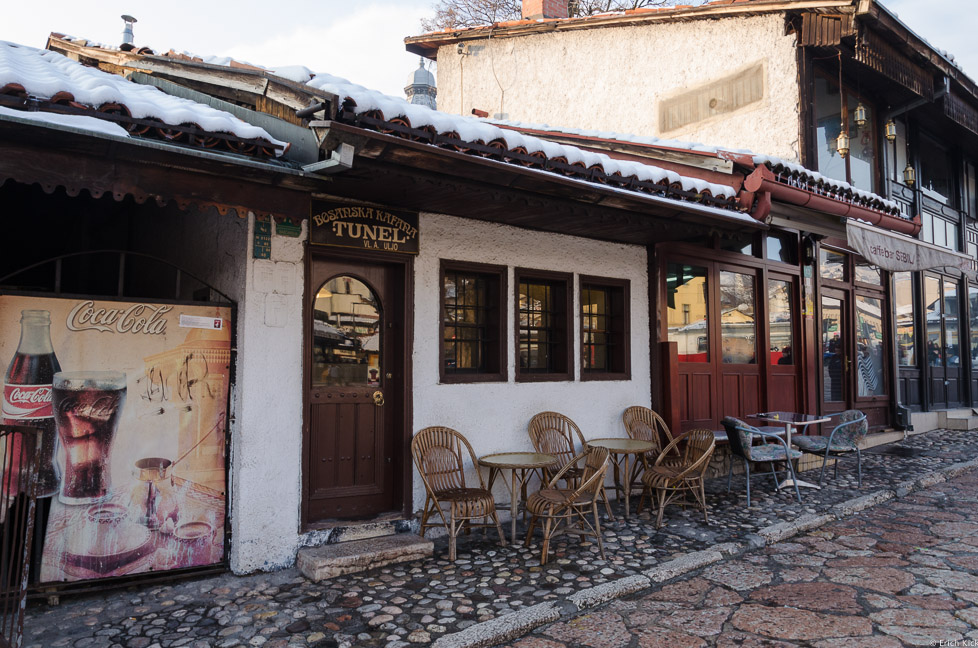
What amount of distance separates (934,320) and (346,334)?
13.1 meters

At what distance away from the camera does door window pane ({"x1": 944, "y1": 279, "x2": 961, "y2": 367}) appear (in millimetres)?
13641

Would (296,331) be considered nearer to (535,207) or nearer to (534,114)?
(535,207)

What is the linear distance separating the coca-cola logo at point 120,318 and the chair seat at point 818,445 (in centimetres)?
736

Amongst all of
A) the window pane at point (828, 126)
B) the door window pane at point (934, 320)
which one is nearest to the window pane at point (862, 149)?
the window pane at point (828, 126)

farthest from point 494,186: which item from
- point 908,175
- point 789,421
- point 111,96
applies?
point 908,175

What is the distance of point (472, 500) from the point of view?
535 centimetres

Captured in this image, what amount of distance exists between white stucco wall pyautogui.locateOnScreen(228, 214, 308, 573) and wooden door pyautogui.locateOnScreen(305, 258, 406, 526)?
0.68 ft

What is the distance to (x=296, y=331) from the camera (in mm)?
5258

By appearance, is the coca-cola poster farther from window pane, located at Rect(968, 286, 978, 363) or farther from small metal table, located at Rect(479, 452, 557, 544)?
window pane, located at Rect(968, 286, 978, 363)

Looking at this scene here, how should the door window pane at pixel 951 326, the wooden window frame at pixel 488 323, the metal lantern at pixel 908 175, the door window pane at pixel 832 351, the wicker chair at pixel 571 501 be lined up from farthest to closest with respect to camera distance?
the door window pane at pixel 951 326, the metal lantern at pixel 908 175, the door window pane at pixel 832 351, the wooden window frame at pixel 488 323, the wicker chair at pixel 571 501

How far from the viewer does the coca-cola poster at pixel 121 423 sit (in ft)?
14.3

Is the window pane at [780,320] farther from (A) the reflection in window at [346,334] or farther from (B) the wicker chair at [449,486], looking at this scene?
(A) the reflection in window at [346,334]

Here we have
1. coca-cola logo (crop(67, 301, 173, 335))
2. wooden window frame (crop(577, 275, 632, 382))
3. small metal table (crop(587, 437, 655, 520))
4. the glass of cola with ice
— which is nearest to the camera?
the glass of cola with ice

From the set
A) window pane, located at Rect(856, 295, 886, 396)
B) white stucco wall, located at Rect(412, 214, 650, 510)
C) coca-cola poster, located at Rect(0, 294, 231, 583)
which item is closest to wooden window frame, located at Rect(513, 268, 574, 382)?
white stucco wall, located at Rect(412, 214, 650, 510)
